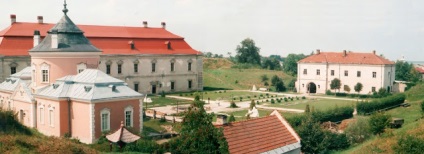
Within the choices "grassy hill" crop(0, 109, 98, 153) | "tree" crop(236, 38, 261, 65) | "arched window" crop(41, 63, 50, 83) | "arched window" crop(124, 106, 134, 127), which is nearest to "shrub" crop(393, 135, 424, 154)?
"grassy hill" crop(0, 109, 98, 153)

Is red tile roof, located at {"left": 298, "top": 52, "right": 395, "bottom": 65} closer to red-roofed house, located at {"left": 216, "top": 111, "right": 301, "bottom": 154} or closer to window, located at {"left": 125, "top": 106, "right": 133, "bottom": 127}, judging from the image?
window, located at {"left": 125, "top": 106, "right": 133, "bottom": 127}

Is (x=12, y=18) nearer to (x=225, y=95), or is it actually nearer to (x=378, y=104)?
(x=225, y=95)

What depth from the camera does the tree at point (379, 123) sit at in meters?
23.2

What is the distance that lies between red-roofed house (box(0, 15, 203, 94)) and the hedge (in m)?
22.6

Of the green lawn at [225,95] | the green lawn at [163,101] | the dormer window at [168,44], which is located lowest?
the green lawn at [163,101]

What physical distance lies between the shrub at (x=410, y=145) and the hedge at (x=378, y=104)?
17392 mm

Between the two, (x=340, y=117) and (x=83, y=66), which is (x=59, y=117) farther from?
(x=340, y=117)

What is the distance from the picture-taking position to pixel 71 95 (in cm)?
2402

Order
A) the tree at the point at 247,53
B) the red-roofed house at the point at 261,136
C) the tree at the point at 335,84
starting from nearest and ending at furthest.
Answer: the red-roofed house at the point at 261,136 < the tree at the point at 335,84 < the tree at the point at 247,53

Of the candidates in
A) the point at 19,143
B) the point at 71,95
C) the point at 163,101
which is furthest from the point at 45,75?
the point at 19,143

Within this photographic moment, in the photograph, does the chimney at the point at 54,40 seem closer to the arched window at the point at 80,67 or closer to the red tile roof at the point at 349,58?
the arched window at the point at 80,67

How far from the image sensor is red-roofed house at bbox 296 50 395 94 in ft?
161

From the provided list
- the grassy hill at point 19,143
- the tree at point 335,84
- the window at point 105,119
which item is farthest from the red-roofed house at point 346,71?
the grassy hill at point 19,143

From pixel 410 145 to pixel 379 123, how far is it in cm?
739
